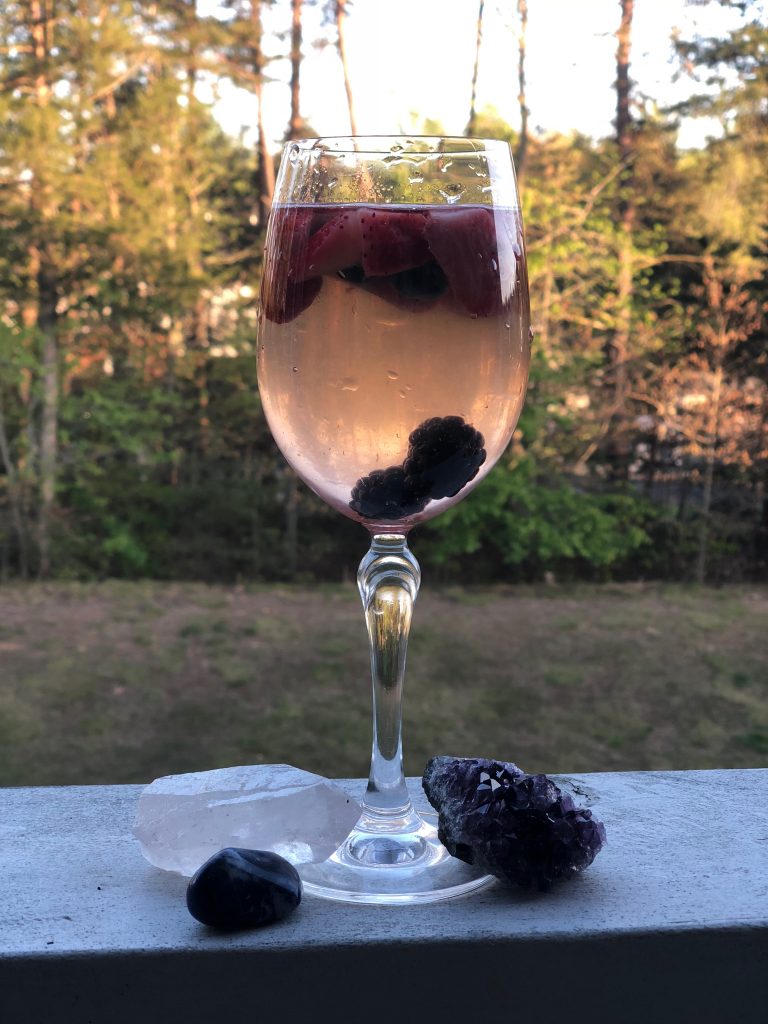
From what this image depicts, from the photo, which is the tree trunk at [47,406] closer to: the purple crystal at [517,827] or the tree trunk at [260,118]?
the tree trunk at [260,118]

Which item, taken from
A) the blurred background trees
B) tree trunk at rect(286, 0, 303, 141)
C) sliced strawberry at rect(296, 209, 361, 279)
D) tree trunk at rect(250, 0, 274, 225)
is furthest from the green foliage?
sliced strawberry at rect(296, 209, 361, 279)

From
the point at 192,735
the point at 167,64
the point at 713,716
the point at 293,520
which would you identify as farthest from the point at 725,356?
the point at 192,735

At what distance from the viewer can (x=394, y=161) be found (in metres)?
1.00

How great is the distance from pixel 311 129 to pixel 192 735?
23.2 feet

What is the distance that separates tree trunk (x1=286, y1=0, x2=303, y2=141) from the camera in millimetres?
9523

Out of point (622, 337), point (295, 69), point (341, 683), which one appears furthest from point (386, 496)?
point (295, 69)

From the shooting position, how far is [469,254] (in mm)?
1000

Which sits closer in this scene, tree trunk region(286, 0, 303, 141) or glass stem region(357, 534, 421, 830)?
glass stem region(357, 534, 421, 830)

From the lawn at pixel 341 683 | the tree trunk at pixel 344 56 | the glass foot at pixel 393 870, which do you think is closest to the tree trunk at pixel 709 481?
the lawn at pixel 341 683

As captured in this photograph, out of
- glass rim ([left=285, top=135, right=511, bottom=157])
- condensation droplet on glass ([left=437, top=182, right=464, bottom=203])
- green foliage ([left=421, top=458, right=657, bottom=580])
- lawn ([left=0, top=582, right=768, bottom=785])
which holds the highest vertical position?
glass rim ([left=285, top=135, right=511, bottom=157])

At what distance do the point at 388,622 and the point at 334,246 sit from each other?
0.35m

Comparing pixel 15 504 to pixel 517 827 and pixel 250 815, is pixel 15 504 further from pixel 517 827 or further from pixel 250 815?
pixel 517 827

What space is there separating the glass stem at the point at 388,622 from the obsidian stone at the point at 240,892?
0.15 meters

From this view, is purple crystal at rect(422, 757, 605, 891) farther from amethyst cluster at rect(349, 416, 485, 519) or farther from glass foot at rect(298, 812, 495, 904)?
amethyst cluster at rect(349, 416, 485, 519)
